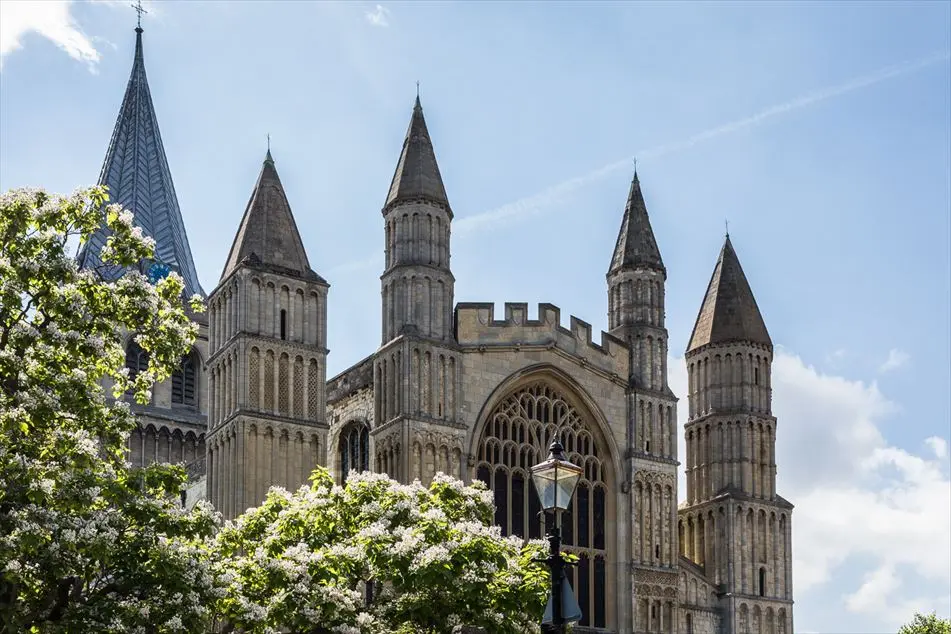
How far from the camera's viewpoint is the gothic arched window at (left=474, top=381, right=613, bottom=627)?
150 feet

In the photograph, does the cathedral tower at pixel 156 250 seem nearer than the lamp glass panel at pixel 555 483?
No

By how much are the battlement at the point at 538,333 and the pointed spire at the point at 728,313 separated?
5.83 m

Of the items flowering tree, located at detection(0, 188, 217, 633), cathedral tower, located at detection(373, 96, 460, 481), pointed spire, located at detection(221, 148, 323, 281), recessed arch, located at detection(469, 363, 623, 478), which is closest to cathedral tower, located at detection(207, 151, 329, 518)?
pointed spire, located at detection(221, 148, 323, 281)

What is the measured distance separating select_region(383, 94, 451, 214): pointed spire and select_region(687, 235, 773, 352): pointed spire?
12.5 m

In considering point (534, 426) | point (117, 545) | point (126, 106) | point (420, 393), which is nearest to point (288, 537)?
point (117, 545)

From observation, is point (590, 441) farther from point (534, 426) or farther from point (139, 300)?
point (139, 300)

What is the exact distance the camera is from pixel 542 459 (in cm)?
4591

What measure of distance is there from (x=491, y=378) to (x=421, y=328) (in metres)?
2.75

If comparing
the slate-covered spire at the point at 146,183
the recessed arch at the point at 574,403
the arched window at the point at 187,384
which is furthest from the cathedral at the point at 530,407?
the slate-covered spire at the point at 146,183

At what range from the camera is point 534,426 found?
46781mm

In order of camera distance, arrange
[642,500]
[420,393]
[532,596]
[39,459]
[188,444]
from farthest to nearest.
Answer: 1. [188,444]
2. [642,500]
3. [420,393]
4. [532,596]
5. [39,459]

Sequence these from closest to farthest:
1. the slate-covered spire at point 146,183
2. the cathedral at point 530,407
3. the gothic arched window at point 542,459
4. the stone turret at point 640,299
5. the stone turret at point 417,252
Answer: the cathedral at point 530,407
the stone turret at point 417,252
the gothic arched window at point 542,459
the stone turret at point 640,299
the slate-covered spire at point 146,183

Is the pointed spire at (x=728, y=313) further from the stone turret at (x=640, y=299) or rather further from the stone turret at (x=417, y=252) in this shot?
the stone turret at (x=417, y=252)

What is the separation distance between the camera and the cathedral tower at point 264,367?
137 ft
